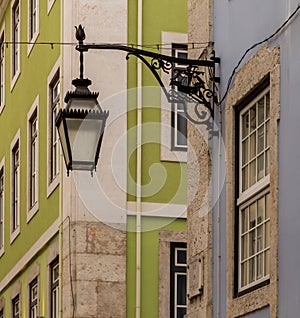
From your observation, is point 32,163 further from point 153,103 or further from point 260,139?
point 260,139

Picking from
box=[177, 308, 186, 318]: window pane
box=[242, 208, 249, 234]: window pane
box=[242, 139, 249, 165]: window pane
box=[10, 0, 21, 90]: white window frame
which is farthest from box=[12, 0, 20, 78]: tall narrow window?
box=[242, 208, 249, 234]: window pane

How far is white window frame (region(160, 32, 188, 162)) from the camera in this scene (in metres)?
20.9

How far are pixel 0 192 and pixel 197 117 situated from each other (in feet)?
48.8

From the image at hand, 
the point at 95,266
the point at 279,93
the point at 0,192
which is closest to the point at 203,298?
the point at 279,93

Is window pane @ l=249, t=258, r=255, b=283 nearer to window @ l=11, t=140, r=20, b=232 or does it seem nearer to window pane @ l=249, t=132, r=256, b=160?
window pane @ l=249, t=132, r=256, b=160

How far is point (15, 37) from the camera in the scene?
1077 inches

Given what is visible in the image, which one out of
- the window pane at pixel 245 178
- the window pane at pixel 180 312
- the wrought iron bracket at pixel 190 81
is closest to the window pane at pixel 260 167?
the window pane at pixel 245 178

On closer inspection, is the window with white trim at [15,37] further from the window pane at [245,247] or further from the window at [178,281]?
the window pane at [245,247]

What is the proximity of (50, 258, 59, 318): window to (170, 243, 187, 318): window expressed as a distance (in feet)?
5.98

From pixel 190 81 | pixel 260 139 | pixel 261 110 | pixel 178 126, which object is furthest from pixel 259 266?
pixel 178 126

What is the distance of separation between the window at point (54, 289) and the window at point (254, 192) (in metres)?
9.47

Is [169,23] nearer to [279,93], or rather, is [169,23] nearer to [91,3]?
[91,3]

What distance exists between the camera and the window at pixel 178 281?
20.7 metres

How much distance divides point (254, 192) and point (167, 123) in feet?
30.3
